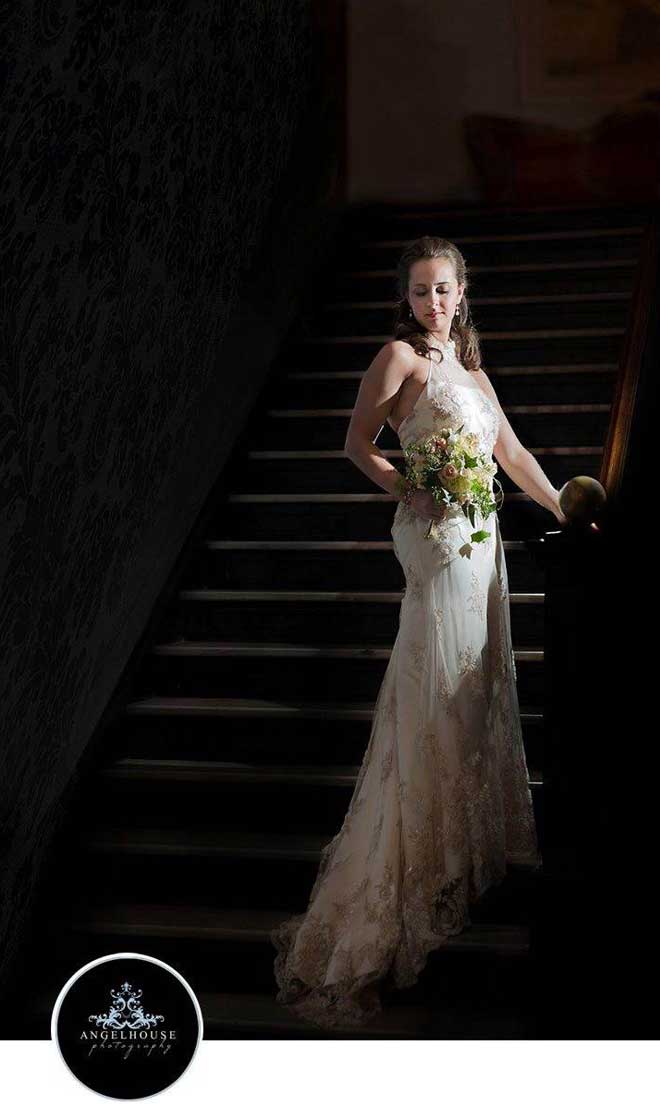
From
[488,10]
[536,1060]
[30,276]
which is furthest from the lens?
[488,10]

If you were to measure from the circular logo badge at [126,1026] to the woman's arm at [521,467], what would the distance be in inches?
55.9

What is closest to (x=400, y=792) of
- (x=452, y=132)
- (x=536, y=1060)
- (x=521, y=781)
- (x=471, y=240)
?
(x=521, y=781)

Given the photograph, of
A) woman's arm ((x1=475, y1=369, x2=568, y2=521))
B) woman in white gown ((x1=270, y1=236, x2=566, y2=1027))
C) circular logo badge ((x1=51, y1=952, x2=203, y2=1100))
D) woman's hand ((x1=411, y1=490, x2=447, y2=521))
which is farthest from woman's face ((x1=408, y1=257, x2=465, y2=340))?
circular logo badge ((x1=51, y1=952, x2=203, y2=1100))

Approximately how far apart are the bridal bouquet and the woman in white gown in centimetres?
3

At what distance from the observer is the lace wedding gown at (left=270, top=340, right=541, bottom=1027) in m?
2.73

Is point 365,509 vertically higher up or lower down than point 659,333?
lower down

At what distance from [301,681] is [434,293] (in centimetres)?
104

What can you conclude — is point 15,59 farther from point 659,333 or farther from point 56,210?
point 659,333

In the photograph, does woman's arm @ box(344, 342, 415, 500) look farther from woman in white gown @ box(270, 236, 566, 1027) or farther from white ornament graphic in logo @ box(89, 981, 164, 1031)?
white ornament graphic in logo @ box(89, 981, 164, 1031)

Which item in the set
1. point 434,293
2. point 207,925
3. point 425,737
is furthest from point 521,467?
point 207,925

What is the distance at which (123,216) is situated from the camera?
319 cm

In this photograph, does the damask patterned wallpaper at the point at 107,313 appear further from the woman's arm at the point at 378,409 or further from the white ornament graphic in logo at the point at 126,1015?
A: the woman's arm at the point at 378,409

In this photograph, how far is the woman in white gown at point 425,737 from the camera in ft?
9.00

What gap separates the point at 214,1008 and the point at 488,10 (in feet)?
8.80
